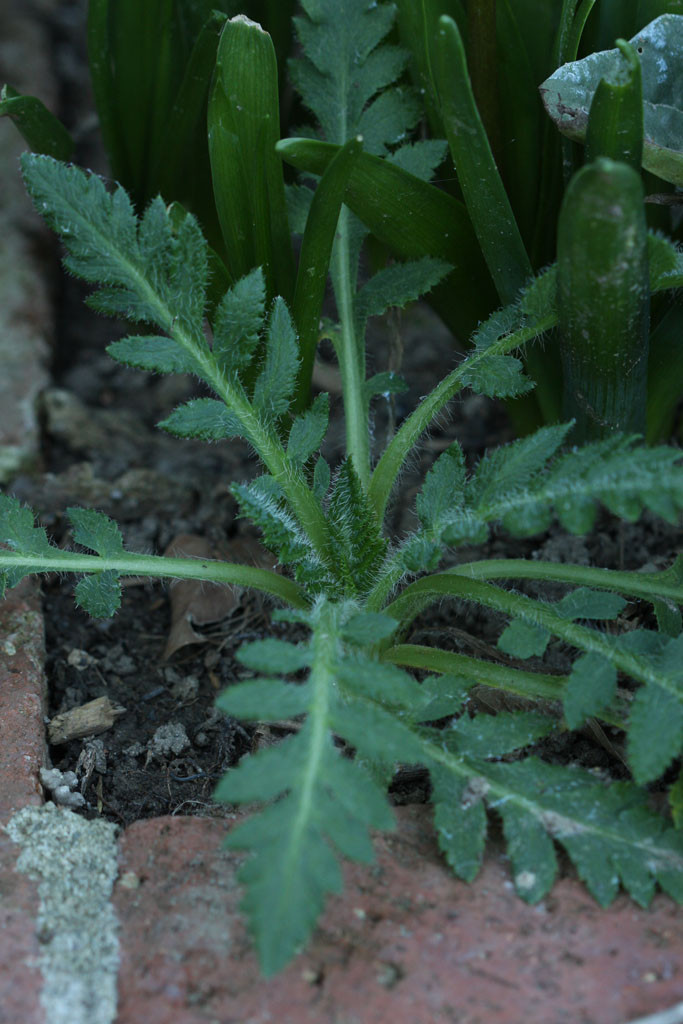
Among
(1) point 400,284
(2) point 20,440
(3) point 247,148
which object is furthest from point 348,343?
(2) point 20,440

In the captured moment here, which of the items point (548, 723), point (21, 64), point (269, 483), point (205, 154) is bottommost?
point (548, 723)

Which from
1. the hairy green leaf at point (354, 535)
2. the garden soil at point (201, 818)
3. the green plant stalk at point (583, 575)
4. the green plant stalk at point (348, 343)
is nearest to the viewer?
the garden soil at point (201, 818)

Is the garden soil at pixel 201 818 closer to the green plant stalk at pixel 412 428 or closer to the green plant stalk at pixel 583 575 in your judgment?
the green plant stalk at pixel 583 575

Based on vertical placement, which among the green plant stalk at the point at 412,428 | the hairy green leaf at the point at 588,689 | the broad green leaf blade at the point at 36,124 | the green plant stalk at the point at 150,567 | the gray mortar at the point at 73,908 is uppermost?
the broad green leaf blade at the point at 36,124

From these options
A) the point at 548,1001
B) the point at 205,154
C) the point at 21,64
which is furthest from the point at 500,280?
the point at 21,64

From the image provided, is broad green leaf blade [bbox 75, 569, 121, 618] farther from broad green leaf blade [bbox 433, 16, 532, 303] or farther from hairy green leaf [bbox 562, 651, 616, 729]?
broad green leaf blade [bbox 433, 16, 532, 303]

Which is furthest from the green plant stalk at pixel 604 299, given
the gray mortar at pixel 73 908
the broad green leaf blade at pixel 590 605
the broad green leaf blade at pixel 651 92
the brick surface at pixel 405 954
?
the gray mortar at pixel 73 908

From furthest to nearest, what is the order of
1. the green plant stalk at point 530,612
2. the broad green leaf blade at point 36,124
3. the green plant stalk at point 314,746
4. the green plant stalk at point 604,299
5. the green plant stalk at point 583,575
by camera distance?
1. the broad green leaf blade at point 36,124
2. the green plant stalk at point 583,575
3. the green plant stalk at point 530,612
4. the green plant stalk at point 604,299
5. the green plant stalk at point 314,746

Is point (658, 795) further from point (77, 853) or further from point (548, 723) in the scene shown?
point (77, 853)
